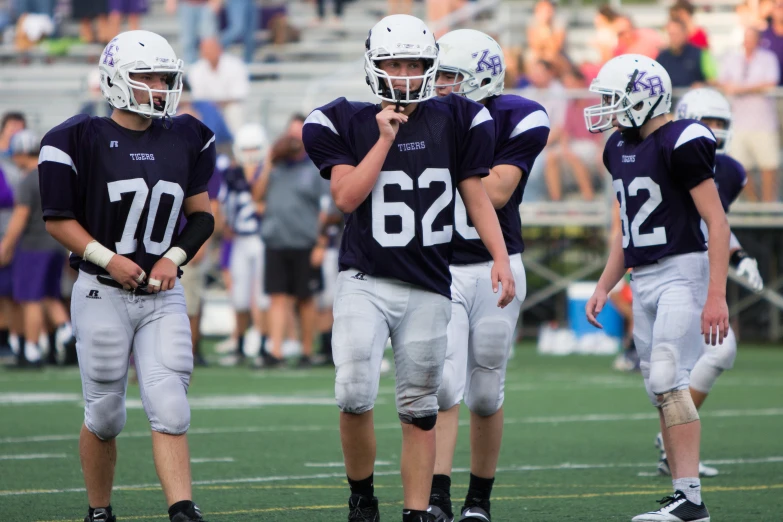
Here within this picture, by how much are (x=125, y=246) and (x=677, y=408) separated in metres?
A: 2.28

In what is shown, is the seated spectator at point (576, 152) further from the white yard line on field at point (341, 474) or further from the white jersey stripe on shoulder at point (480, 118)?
the white jersey stripe on shoulder at point (480, 118)

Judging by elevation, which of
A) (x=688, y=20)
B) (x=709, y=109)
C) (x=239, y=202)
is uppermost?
(x=688, y=20)

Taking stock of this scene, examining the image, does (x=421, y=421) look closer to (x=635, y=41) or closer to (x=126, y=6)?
(x=635, y=41)

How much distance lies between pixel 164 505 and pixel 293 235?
6.80m

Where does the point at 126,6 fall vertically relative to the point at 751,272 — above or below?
above

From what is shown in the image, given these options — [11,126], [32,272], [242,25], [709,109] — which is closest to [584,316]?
[32,272]

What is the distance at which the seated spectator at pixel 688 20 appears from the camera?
14.1 metres

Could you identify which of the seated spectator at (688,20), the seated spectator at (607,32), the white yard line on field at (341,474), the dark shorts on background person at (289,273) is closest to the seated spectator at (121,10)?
the seated spectator at (607,32)

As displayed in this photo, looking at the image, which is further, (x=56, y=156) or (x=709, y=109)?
(x=709, y=109)

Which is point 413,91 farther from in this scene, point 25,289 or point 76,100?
point 76,100

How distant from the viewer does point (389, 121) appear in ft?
16.1

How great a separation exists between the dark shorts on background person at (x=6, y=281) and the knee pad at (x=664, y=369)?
8541 millimetres

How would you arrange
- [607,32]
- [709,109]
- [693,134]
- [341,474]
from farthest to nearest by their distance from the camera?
[607,32], [709,109], [341,474], [693,134]

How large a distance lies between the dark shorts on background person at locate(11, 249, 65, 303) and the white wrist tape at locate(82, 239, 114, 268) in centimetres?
765
